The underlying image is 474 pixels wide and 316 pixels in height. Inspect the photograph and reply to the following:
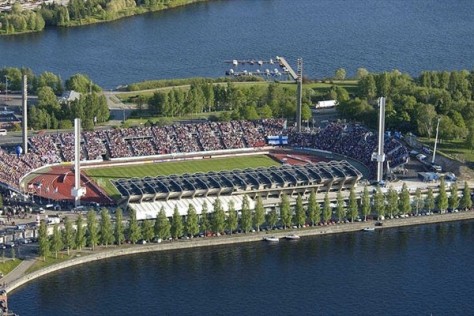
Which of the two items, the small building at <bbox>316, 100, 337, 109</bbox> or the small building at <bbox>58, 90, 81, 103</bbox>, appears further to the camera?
the small building at <bbox>316, 100, 337, 109</bbox>

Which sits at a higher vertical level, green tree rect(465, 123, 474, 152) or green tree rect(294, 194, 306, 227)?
green tree rect(465, 123, 474, 152)

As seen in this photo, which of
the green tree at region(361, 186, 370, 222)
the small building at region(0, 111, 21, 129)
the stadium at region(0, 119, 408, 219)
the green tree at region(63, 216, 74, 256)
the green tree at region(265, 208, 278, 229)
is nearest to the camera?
the green tree at region(63, 216, 74, 256)

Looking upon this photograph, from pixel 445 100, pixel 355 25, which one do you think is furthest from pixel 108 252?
pixel 355 25

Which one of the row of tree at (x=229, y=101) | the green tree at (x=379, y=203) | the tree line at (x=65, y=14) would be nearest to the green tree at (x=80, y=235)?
the green tree at (x=379, y=203)

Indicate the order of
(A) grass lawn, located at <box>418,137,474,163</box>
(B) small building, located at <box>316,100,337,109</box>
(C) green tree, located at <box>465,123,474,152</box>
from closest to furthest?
(A) grass lawn, located at <box>418,137,474,163</box> < (C) green tree, located at <box>465,123,474,152</box> < (B) small building, located at <box>316,100,337,109</box>

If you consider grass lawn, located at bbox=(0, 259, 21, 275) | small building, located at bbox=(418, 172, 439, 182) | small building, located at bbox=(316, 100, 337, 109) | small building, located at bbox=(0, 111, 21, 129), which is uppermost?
small building, located at bbox=(316, 100, 337, 109)

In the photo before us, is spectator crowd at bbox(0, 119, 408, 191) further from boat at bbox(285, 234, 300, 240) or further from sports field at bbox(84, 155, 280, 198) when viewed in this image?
boat at bbox(285, 234, 300, 240)

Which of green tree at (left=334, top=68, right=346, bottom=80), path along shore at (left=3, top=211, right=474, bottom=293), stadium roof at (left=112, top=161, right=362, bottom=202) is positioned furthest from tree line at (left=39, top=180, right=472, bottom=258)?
green tree at (left=334, top=68, right=346, bottom=80)

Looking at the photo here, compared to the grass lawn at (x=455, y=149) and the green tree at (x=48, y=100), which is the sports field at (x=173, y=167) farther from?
the green tree at (x=48, y=100)
